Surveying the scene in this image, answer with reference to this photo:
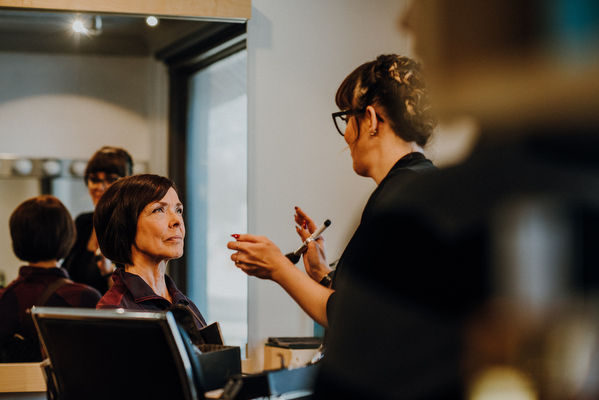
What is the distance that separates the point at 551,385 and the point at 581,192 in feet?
0.40

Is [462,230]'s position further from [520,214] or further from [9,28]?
[9,28]

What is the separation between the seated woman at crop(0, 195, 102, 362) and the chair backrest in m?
0.94

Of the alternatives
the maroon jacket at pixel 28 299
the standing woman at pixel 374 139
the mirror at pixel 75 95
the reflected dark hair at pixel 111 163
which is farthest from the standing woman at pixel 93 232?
the standing woman at pixel 374 139

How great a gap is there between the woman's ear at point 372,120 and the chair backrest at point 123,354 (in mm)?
548

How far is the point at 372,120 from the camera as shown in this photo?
1.15 m

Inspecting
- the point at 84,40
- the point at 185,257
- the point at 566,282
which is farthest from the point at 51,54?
the point at 566,282

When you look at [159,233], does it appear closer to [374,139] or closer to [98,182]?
[374,139]

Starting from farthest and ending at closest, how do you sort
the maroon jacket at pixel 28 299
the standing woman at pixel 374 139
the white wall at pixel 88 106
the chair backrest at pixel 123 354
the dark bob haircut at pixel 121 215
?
1. the white wall at pixel 88 106
2. the maroon jacket at pixel 28 299
3. the dark bob haircut at pixel 121 215
4. the standing woman at pixel 374 139
5. the chair backrest at pixel 123 354

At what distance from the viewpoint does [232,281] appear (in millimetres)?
2193

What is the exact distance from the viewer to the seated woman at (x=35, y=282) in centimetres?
181

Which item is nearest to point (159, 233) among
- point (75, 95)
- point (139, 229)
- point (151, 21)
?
point (139, 229)

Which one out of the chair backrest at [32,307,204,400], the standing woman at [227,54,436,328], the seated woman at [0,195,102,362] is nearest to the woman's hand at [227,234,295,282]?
the standing woman at [227,54,436,328]

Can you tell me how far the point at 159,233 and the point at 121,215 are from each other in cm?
11

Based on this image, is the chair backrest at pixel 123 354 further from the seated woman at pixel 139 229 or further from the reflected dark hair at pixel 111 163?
the reflected dark hair at pixel 111 163
